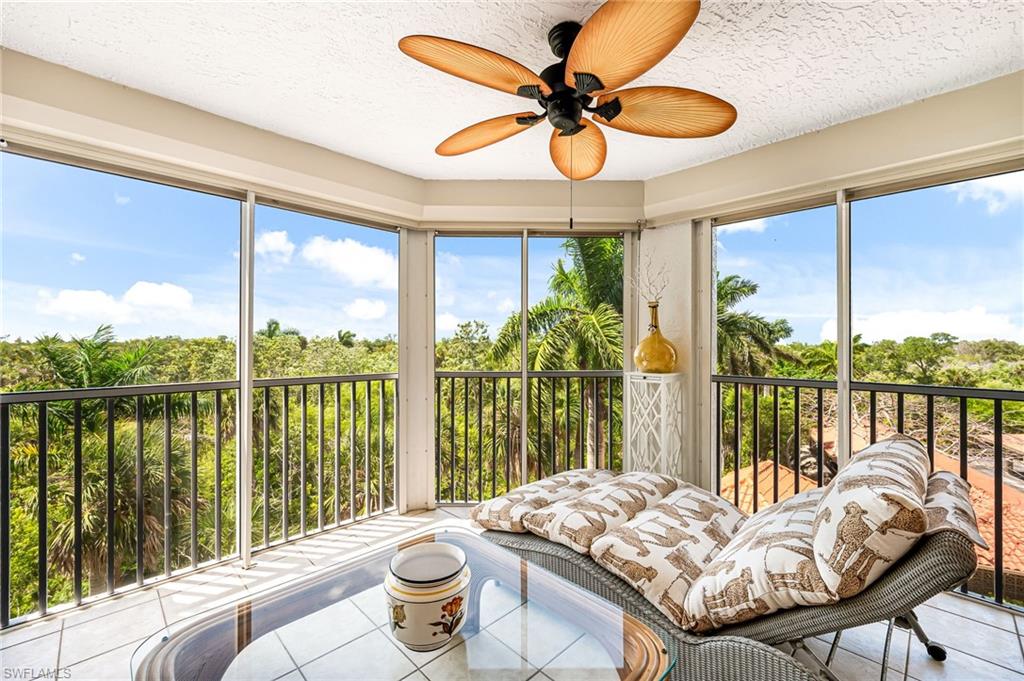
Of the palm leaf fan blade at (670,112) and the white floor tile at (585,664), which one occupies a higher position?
the palm leaf fan blade at (670,112)

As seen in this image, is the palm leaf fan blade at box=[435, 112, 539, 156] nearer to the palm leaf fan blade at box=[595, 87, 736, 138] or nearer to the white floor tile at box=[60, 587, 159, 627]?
the palm leaf fan blade at box=[595, 87, 736, 138]

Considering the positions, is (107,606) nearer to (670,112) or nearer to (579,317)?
(579,317)

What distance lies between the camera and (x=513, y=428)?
11.6 feet

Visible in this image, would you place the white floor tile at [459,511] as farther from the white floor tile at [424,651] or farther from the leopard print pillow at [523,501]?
the white floor tile at [424,651]

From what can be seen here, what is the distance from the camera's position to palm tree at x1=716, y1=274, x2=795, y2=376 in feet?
9.43

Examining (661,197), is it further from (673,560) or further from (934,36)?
(673,560)

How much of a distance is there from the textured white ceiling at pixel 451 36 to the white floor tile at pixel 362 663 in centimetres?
202

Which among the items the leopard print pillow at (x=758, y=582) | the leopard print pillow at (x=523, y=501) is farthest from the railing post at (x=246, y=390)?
the leopard print pillow at (x=758, y=582)

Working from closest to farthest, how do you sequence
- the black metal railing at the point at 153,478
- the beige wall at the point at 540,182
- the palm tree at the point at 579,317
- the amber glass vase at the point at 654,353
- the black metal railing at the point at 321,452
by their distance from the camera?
the beige wall at the point at 540,182
the black metal railing at the point at 153,478
the black metal railing at the point at 321,452
the amber glass vase at the point at 654,353
the palm tree at the point at 579,317

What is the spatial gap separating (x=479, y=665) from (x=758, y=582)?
0.80m

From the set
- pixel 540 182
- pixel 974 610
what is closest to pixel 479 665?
pixel 974 610

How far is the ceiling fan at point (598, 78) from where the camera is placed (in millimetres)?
1099

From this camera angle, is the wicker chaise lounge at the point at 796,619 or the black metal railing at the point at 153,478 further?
the black metal railing at the point at 153,478

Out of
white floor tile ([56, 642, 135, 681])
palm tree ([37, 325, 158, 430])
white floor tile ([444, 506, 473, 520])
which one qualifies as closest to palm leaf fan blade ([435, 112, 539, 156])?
palm tree ([37, 325, 158, 430])
